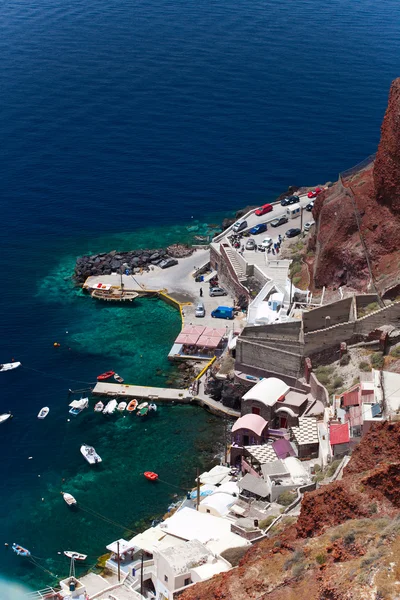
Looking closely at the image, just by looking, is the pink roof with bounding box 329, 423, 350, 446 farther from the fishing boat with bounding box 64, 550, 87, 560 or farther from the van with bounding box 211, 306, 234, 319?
the van with bounding box 211, 306, 234, 319

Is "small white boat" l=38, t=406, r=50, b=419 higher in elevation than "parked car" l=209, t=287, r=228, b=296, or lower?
lower

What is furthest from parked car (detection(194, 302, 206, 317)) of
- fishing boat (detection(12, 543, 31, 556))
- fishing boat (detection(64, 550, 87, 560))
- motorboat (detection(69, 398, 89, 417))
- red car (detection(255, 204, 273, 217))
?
fishing boat (detection(12, 543, 31, 556))

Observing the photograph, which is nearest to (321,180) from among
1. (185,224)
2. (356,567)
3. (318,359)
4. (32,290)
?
(185,224)

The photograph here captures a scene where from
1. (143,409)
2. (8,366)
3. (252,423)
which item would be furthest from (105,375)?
(252,423)

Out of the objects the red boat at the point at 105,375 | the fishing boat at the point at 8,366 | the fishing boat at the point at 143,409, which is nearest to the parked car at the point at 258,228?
the red boat at the point at 105,375

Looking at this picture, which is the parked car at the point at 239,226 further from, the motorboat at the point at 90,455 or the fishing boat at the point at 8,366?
the motorboat at the point at 90,455

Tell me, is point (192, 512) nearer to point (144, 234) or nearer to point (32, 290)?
point (32, 290)
